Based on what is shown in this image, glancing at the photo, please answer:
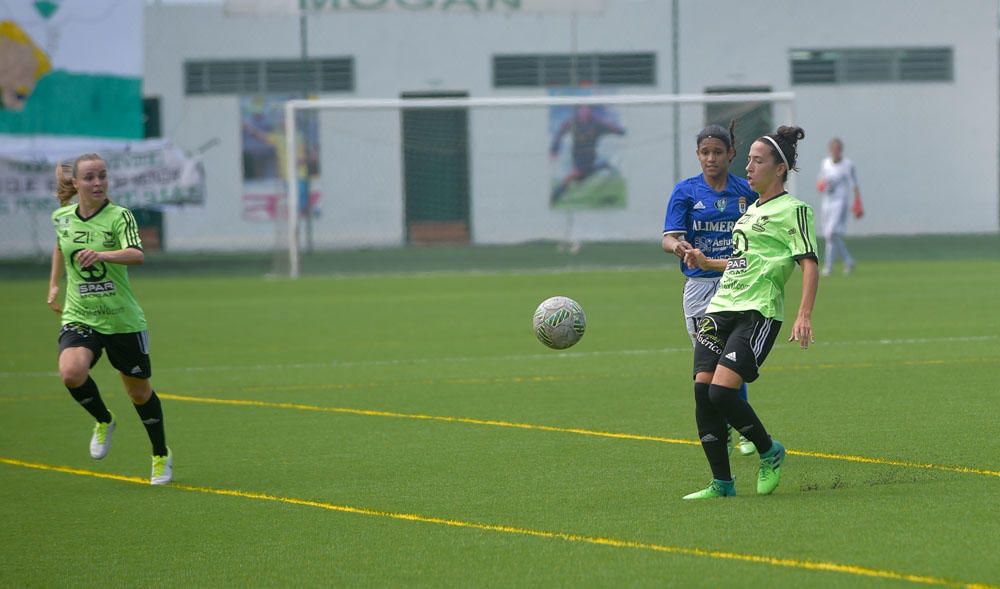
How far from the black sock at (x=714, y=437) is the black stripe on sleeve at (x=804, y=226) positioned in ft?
3.02

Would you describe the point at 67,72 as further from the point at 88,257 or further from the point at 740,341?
the point at 740,341

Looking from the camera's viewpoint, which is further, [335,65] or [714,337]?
[335,65]

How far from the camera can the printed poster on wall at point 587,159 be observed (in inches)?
1325

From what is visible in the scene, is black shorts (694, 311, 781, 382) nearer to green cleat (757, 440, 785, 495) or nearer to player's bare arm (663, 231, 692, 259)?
green cleat (757, 440, 785, 495)

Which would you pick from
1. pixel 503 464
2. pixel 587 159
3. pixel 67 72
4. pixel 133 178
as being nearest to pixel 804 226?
pixel 503 464

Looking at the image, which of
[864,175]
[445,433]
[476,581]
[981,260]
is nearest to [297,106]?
[981,260]

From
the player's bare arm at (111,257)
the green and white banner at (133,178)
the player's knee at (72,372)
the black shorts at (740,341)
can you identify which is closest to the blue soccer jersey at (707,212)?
the black shorts at (740,341)

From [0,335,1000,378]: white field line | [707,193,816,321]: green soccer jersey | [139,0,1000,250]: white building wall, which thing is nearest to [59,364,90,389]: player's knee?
[707,193,816,321]: green soccer jersey

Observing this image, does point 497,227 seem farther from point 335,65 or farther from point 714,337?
point 714,337

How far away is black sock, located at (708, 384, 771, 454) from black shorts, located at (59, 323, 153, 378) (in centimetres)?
359

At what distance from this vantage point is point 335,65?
3669 cm

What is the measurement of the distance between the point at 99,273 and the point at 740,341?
3.94 m

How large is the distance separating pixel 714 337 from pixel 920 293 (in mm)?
14519

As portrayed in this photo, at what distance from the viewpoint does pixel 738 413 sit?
24.5ft
